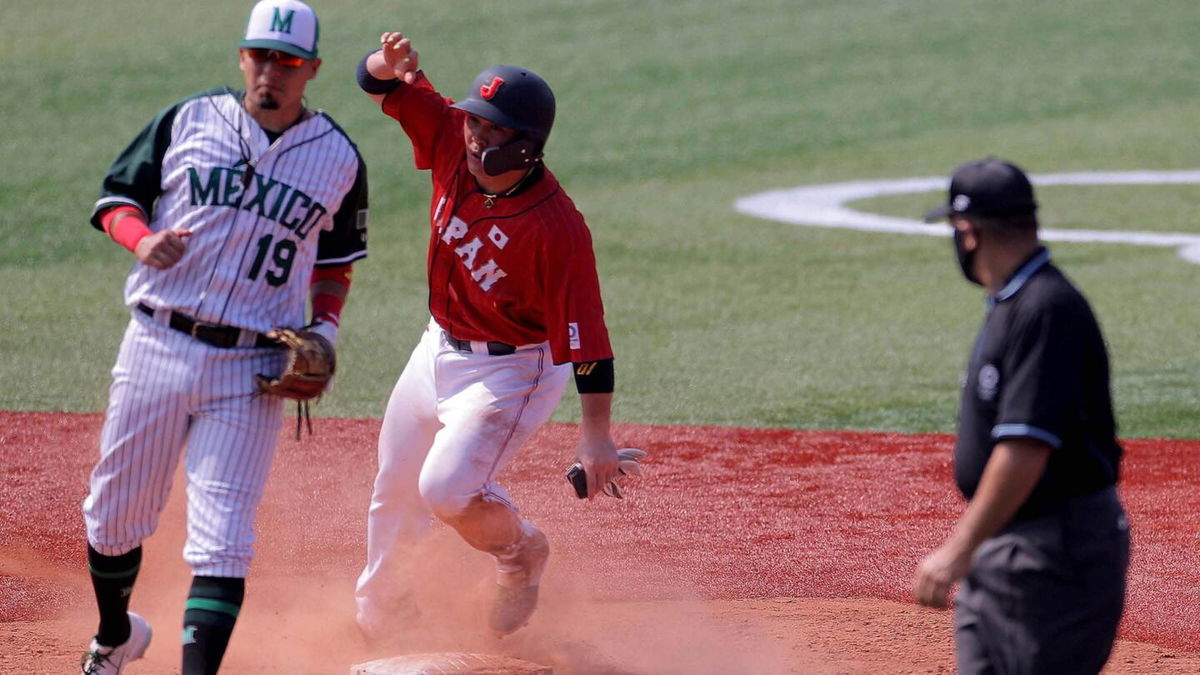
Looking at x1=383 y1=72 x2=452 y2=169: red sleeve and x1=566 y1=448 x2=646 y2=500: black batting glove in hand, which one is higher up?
x1=383 y1=72 x2=452 y2=169: red sleeve

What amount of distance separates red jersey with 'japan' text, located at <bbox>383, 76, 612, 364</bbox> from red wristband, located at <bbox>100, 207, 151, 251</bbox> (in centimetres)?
105

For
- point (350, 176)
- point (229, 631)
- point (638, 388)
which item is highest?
point (350, 176)

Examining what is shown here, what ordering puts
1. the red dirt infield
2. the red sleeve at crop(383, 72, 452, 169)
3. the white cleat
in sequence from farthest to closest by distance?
the red dirt infield < the red sleeve at crop(383, 72, 452, 169) < the white cleat

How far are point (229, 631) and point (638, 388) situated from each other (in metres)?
5.43

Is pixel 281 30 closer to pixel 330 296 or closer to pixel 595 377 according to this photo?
pixel 330 296

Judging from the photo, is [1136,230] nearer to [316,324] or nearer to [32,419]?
[32,419]

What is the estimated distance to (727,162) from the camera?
16906 mm

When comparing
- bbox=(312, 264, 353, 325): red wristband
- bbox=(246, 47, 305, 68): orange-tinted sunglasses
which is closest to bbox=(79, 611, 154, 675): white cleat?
bbox=(312, 264, 353, 325): red wristband

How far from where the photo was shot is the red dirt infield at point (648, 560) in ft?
17.9

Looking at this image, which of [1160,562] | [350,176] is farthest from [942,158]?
[350,176]

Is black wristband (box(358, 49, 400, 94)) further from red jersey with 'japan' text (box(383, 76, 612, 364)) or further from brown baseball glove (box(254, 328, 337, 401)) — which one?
brown baseball glove (box(254, 328, 337, 401))

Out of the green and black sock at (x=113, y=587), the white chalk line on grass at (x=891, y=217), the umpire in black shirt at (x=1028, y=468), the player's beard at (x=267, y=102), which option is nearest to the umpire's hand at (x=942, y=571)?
the umpire in black shirt at (x=1028, y=468)

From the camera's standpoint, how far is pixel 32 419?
8477mm

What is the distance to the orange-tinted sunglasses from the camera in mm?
4352
